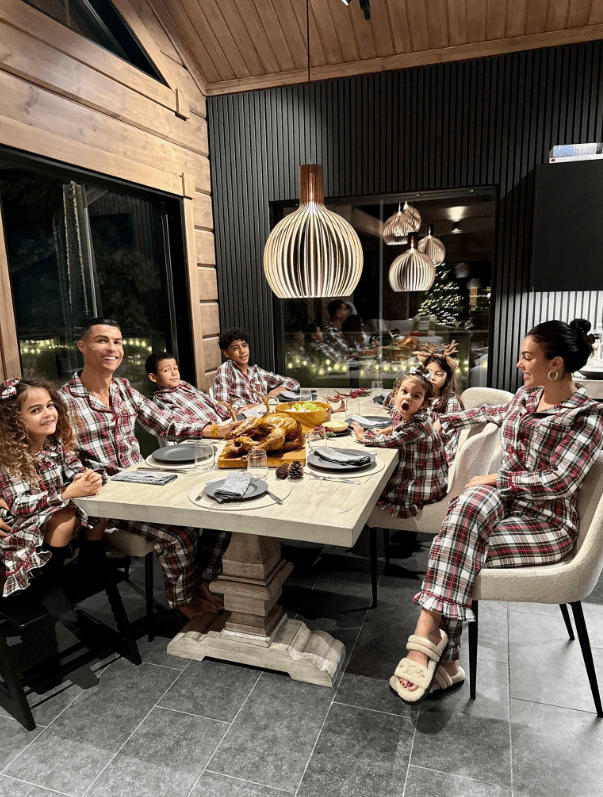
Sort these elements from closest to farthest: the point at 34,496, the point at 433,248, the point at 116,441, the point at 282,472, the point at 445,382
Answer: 1. the point at 34,496
2. the point at 282,472
3. the point at 116,441
4. the point at 445,382
5. the point at 433,248

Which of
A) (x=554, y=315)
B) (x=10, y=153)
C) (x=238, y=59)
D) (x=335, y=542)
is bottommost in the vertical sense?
(x=335, y=542)

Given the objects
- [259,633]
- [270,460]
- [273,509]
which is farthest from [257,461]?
[259,633]

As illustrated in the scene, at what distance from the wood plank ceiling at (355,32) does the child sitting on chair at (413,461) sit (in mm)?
2625

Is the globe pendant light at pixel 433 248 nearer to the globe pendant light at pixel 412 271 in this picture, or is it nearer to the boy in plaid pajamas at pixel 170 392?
the globe pendant light at pixel 412 271

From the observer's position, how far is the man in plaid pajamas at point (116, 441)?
91.2 inches

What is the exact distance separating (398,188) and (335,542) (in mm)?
3145

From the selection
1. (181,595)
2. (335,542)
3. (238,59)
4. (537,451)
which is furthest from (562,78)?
(181,595)

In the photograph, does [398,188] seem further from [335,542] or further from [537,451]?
[335,542]

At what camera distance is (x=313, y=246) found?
2.62 m

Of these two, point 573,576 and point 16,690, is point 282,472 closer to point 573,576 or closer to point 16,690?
point 573,576

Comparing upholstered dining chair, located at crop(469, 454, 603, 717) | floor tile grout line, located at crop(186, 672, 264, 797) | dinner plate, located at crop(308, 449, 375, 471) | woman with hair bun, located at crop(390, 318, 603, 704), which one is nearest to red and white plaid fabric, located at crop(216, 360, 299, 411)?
dinner plate, located at crop(308, 449, 375, 471)

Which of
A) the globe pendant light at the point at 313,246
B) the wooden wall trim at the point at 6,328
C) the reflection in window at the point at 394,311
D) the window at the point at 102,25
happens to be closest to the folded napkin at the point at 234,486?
the globe pendant light at the point at 313,246

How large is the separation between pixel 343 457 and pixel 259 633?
75 centimetres

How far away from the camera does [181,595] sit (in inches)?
92.1
